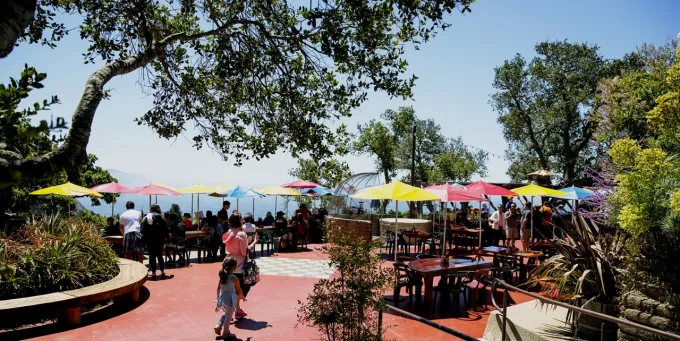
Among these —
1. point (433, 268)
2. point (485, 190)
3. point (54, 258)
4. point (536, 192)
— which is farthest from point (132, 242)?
point (536, 192)

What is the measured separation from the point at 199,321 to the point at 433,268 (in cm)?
400

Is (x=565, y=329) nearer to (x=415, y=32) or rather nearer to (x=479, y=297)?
(x=479, y=297)

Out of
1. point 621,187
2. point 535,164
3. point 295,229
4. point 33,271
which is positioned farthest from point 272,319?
point 535,164

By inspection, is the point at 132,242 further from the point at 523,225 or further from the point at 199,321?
the point at 523,225

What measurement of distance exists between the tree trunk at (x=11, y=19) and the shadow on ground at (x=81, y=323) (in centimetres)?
608

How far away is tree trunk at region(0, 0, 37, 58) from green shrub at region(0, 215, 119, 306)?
647cm

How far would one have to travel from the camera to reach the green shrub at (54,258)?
7.10 meters

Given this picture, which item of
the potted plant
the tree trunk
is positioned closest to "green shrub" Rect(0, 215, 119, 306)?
the tree trunk

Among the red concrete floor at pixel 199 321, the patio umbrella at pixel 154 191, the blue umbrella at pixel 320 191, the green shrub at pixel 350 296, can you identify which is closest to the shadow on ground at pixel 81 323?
the red concrete floor at pixel 199 321

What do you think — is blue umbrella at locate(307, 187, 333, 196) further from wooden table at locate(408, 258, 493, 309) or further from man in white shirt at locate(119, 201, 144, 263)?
wooden table at locate(408, 258, 493, 309)

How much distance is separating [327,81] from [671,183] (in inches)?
153

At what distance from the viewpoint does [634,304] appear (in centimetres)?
487

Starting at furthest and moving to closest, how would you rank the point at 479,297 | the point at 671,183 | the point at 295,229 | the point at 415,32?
1. the point at 295,229
2. the point at 479,297
3. the point at 415,32
4. the point at 671,183

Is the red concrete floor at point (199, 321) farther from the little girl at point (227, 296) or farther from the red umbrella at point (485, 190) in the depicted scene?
the red umbrella at point (485, 190)
